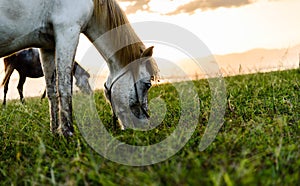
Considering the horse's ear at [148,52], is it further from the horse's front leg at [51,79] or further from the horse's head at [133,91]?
the horse's front leg at [51,79]

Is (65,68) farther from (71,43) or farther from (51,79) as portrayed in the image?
(51,79)

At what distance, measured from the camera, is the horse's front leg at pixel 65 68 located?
366cm

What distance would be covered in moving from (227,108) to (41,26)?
8.06ft

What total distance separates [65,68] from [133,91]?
88cm

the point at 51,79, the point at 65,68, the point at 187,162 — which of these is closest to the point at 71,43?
the point at 65,68

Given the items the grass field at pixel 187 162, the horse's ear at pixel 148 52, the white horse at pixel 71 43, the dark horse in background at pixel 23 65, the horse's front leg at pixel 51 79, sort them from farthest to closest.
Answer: the dark horse in background at pixel 23 65 → the horse's front leg at pixel 51 79 → the horse's ear at pixel 148 52 → the white horse at pixel 71 43 → the grass field at pixel 187 162

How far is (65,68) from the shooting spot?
373 cm

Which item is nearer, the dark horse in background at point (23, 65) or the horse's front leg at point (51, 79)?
the horse's front leg at point (51, 79)

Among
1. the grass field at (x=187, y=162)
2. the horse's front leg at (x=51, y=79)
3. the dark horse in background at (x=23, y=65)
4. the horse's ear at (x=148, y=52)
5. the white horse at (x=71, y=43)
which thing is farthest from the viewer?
the dark horse in background at (x=23, y=65)

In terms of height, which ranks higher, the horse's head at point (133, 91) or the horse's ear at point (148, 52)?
the horse's ear at point (148, 52)

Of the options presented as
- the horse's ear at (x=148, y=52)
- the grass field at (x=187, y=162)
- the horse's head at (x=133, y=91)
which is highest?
the horse's ear at (x=148, y=52)

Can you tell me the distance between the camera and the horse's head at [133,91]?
13.9ft

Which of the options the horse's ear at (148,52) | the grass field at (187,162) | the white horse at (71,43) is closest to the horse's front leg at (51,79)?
the white horse at (71,43)

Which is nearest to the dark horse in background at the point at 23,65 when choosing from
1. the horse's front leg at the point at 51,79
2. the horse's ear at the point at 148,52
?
the horse's front leg at the point at 51,79
